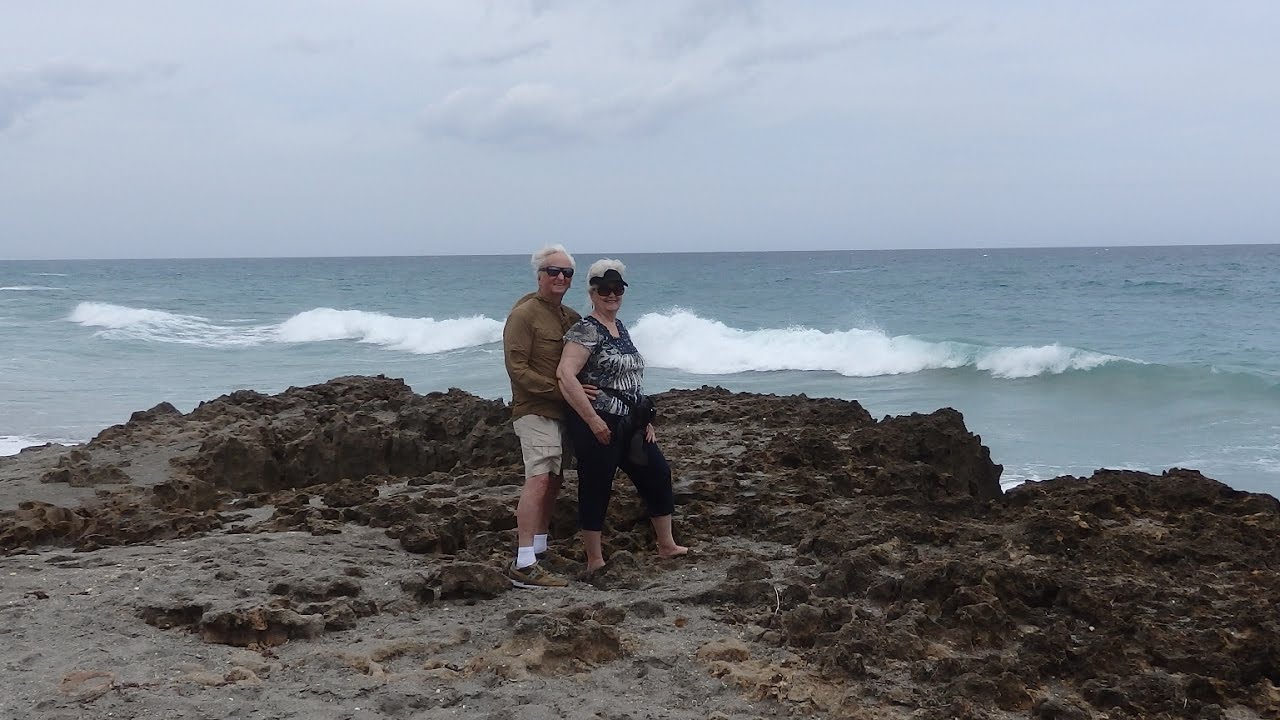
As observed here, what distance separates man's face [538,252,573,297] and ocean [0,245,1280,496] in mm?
6915

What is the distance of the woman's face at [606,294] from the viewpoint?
15.9 feet

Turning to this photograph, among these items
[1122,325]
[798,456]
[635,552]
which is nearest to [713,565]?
[635,552]

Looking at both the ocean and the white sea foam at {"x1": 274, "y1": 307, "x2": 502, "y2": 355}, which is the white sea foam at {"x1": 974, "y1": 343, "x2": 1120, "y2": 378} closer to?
the ocean

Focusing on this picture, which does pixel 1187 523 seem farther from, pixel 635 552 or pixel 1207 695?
pixel 635 552

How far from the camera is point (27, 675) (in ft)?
11.9

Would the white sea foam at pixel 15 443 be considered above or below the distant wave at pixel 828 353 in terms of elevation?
below

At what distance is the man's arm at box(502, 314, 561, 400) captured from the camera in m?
4.86

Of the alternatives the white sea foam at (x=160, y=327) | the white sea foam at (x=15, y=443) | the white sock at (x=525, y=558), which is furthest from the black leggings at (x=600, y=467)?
the white sea foam at (x=160, y=327)

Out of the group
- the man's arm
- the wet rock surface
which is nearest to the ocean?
the wet rock surface

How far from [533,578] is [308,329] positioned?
2978 centimetres

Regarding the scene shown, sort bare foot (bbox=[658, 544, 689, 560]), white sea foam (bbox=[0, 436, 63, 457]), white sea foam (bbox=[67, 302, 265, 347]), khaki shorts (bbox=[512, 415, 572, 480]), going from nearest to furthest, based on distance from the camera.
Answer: khaki shorts (bbox=[512, 415, 572, 480]) < bare foot (bbox=[658, 544, 689, 560]) < white sea foam (bbox=[0, 436, 63, 457]) < white sea foam (bbox=[67, 302, 265, 347])

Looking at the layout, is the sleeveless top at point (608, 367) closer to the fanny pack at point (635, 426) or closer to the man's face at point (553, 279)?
the fanny pack at point (635, 426)

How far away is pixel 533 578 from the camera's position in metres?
4.87

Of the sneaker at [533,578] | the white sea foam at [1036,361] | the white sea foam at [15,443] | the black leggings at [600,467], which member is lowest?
the white sea foam at [15,443]
